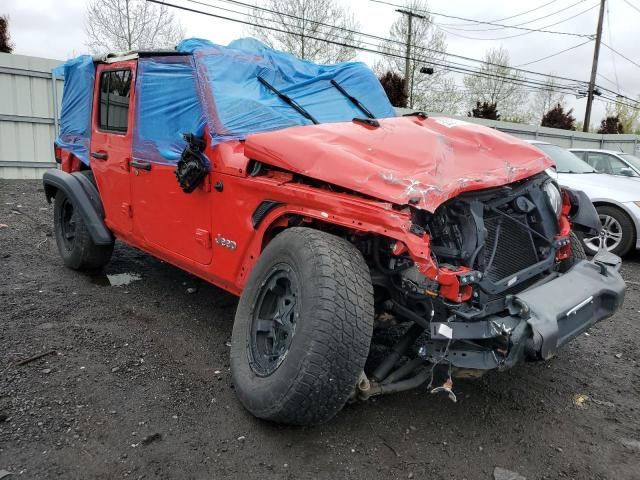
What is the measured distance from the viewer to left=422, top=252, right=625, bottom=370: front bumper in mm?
2455

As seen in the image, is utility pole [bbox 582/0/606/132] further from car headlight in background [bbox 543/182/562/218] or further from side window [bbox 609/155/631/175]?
car headlight in background [bbox 543/182/562/218]

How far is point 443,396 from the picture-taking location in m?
3.23

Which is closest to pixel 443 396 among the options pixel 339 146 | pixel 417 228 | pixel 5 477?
pixel 417 228

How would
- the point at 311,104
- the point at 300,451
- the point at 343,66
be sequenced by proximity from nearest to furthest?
the point at 300,451 → the point at 311,104 → the point at 343,66

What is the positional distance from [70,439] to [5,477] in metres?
0.34

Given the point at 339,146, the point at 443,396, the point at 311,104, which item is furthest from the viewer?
the point at 311,104

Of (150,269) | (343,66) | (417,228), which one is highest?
(343,66)

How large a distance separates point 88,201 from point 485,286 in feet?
12.3

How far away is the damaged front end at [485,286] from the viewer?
8.15 ft

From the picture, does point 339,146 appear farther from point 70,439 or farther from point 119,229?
point 119,229

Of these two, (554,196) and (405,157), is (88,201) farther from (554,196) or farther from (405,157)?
(554,196)

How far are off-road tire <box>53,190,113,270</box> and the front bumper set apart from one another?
363 cm

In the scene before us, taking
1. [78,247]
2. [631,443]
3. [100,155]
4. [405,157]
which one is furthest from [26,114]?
[631,443]

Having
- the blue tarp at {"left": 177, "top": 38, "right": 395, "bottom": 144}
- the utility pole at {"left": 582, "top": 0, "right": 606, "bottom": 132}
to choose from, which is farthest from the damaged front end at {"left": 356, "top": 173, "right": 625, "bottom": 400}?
the utility pole at {"left": 582, "top": 0, "right": 606, "bottom": 132}
